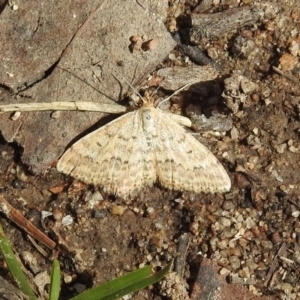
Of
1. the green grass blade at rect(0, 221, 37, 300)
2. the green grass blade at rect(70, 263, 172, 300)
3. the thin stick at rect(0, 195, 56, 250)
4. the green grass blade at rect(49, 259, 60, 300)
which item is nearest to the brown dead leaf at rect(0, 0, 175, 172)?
the thin stick at rect(0, 195, 56, 250)

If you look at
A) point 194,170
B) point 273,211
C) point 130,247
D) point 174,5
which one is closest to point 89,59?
point 174,5

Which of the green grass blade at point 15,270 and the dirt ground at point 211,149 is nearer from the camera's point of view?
the green grass blade at point 15,270

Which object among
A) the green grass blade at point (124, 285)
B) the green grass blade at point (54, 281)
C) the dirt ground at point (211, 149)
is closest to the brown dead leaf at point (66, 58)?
the dirt ground at point (211, 149)

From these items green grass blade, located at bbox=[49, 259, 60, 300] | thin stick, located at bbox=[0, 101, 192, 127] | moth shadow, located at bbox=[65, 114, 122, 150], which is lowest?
green grass blade, located at bbox=[49, 259, 60, 300]

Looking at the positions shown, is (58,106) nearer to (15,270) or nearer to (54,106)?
(54,106)

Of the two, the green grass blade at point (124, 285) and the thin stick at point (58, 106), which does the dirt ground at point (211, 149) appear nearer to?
the thin stick at point (58, 106)

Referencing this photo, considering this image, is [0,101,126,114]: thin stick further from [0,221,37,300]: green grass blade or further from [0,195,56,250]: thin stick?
[0,221,37,300]: green grass blade
